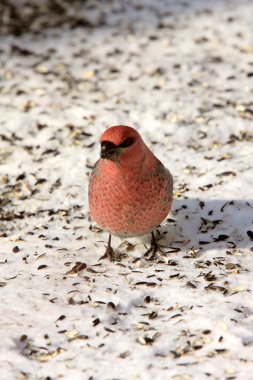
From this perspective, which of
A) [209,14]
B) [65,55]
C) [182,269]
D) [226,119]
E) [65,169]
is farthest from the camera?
[209,14]

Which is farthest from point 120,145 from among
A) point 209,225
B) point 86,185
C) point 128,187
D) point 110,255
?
point 86,185

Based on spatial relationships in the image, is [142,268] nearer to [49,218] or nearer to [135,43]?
[49,218]

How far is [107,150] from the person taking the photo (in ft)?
12.7

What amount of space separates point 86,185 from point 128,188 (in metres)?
1.32

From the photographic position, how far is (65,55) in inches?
290

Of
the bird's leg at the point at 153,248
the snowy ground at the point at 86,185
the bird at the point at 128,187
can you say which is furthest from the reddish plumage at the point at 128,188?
the snowy ground at the point at 86,185

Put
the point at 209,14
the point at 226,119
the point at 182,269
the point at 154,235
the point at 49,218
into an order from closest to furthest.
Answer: the point at 182,269 → the point at 154,235 → the point at 49,218 → the point at 226,119 → the point at 209,14

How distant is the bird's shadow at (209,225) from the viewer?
452 cm

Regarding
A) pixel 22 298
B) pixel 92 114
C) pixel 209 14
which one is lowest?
pixel 22 298

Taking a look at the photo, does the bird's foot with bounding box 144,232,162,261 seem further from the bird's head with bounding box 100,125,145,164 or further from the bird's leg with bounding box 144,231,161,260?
the bird's head with bounding box 100,125,145,164

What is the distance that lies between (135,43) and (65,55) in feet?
2.66

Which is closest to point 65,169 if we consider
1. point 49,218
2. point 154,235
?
point 49,218

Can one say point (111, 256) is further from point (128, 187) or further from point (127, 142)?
point (127, 142)

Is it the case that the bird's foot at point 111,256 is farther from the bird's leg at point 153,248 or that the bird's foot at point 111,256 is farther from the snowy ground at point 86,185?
the bird's leg at point 153,248
